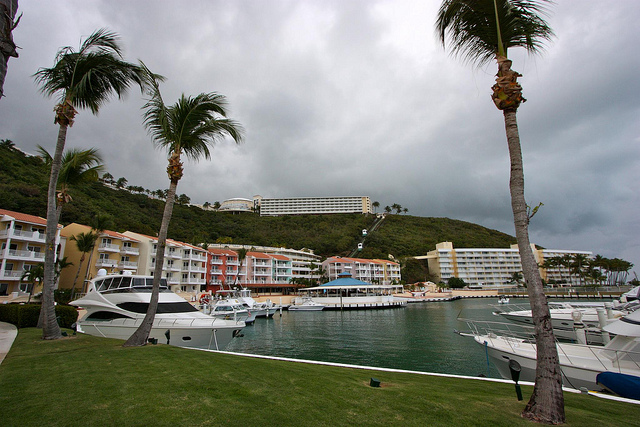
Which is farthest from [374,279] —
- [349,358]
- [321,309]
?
[349,358]

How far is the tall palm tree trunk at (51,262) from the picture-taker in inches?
453

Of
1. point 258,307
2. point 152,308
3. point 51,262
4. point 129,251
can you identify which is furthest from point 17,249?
point 152,308

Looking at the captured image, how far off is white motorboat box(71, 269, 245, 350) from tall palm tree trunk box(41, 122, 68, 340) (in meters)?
4.75

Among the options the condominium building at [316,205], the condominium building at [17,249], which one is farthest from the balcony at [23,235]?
the condominium building at [316,205]

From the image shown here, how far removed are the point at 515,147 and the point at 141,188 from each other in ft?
439

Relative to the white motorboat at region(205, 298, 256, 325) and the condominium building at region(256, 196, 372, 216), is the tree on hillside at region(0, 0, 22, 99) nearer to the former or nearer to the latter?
the white motorboat at region(205, 298, 256, 325)

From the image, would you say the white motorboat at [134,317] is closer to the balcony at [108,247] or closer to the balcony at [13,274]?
the balcony at [13,274]

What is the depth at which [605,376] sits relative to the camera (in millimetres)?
8961

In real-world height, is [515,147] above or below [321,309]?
above

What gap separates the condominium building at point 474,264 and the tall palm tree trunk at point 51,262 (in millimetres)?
119573

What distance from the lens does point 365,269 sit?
95750 millimetres

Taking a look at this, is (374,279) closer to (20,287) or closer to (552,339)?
(20,287)

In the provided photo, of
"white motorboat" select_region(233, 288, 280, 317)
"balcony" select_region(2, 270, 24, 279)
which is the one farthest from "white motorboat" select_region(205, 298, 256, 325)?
"balcony" select_region(2, 270, 24, 279)

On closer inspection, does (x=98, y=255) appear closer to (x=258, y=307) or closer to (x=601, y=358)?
(x=258, y=307)
